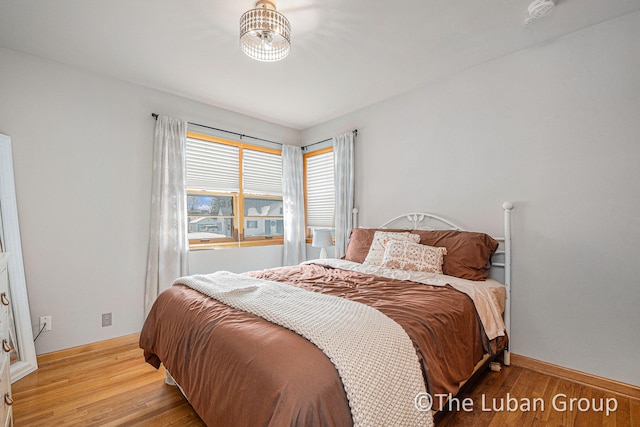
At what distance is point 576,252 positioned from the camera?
2109mm

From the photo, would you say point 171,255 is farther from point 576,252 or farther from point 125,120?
point 576,252

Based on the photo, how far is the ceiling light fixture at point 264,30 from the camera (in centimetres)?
175

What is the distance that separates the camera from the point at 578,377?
6.77ft

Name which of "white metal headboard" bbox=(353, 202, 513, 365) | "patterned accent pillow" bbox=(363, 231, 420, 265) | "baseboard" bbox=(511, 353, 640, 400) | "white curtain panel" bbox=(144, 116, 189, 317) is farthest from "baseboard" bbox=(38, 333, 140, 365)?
"baseboard" bbox=(511, 353, 640, 400)

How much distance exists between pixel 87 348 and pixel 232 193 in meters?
2.14

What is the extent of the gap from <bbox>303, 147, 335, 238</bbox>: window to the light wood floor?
2.60 m

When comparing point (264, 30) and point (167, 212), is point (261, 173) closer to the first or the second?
point (167, 212)

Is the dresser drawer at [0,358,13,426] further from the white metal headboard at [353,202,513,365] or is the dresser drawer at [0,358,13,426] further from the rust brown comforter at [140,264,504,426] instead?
the white metal headboard at [353,202,513,365]

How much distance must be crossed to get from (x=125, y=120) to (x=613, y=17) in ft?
13.6

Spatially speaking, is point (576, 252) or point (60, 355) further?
point (60, 355)

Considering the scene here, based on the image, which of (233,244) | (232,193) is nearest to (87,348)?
(233,244)

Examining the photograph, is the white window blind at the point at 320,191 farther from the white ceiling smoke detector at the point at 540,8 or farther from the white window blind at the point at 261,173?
the white ceiling smoke detector at the point at 540,8

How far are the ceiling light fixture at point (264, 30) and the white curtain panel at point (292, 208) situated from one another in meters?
2.21

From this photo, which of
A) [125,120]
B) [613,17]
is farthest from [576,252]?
[125,120]
